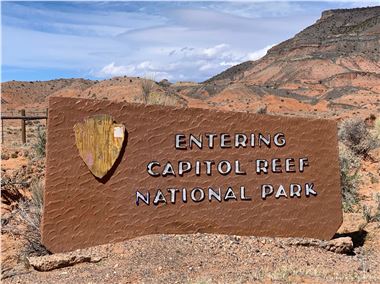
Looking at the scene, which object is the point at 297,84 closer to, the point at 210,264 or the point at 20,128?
the point at 20,128

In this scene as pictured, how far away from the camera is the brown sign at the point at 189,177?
7.63 metres

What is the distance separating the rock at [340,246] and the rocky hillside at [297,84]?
30804 millimetres

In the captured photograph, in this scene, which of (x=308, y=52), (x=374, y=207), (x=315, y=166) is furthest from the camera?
(x=308, y=52)

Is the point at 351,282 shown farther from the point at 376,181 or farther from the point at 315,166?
the point at 376,181

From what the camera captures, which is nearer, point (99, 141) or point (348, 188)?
point (99, 141)

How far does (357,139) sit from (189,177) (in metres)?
12.5

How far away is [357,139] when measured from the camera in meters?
19.2

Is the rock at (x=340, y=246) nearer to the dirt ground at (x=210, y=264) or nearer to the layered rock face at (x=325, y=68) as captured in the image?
the dirt ground at (x=210, y=264)

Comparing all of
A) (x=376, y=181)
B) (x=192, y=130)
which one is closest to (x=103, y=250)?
(x=192, y=130)

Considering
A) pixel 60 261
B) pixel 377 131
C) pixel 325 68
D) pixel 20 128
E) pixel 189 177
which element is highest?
pixel 325 68

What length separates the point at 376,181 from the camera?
15.7m

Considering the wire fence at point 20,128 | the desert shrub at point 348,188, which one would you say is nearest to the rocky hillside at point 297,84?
the wire fence at point 20,128

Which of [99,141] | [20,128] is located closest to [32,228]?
[99,141]

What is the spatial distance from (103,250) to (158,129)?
1.86m
